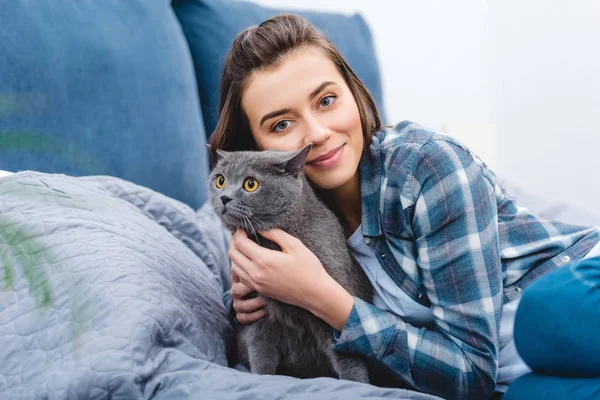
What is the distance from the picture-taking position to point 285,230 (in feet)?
3.68

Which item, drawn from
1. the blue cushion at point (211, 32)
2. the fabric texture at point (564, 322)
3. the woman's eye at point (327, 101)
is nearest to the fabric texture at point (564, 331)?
the fabric texture at point (564, 322)

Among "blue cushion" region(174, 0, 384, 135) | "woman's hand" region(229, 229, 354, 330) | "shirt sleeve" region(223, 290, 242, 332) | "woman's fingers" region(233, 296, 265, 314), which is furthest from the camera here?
"blue cushion" region(174, 0, 384, 135)

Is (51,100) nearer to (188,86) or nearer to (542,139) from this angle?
(188,86)

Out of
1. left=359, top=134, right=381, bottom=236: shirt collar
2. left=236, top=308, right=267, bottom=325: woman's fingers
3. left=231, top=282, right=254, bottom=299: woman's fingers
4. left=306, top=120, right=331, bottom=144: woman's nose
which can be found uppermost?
left=306, top=120, right=331, bottom=144: woman's nose

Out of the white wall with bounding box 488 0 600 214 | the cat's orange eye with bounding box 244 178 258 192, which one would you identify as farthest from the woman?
the white wall with bounding box 488 0 600 214

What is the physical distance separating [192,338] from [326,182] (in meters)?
0.43

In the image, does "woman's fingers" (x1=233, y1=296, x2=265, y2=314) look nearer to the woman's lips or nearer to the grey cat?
the grey cat

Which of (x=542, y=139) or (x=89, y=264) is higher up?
(x=89, y=264)

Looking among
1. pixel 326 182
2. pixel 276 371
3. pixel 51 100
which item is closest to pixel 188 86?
pixel 51 100

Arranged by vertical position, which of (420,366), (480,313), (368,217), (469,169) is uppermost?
(469,169)

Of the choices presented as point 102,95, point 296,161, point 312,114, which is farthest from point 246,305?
point 102,95

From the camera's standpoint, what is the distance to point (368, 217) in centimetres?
121

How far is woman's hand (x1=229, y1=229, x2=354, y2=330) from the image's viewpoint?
1038mm

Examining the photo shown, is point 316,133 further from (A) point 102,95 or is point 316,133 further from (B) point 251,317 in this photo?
(A) point 102,95
